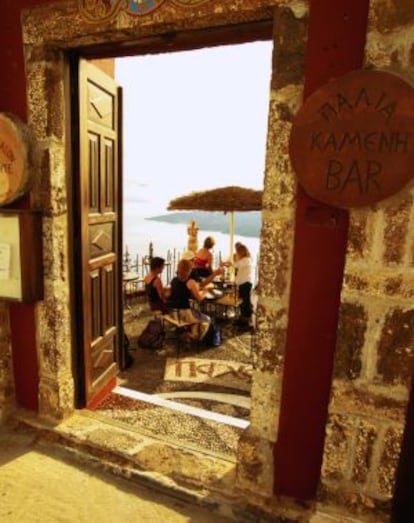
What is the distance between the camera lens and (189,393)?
381cm

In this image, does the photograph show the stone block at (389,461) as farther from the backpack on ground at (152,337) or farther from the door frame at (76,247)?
the backpack on ground at (152,337)

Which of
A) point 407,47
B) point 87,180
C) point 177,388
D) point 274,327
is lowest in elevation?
point 177,388

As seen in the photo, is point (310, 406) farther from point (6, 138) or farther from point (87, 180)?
point (6, 138)

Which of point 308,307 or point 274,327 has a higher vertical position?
point 308,307

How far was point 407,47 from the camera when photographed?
1387 millimetres

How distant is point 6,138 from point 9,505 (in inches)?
85.9

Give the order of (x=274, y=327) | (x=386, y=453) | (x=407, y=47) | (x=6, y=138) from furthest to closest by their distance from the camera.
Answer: (x=6, y=138) < (x=274, y=327) < (x=386, y=453) < (x=407, y=47)

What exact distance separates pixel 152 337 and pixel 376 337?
378 centimetres

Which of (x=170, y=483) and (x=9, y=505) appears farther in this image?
(x=170, y=483)

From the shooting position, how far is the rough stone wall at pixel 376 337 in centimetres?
142

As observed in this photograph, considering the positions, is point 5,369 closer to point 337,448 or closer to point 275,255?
point 275,255

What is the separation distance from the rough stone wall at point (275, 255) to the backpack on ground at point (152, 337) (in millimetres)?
3044

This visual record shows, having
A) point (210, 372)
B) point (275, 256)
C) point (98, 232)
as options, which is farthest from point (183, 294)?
point (275, 256)

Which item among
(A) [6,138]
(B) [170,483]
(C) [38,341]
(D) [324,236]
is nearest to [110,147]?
(A) [6,138]
